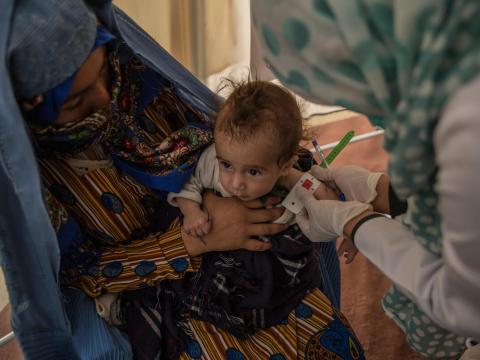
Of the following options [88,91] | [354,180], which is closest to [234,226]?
[354,180]

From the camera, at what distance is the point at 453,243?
1.67 feet

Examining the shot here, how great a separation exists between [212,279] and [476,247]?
669 mm

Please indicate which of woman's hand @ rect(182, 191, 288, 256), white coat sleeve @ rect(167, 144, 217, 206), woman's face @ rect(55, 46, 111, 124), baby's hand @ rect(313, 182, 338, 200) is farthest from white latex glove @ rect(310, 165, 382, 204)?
woman's face @ rect(55, 46, 111, 124)

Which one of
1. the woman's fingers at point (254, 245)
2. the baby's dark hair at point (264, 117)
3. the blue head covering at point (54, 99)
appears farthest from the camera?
the woman's fingers at point (254, 245)

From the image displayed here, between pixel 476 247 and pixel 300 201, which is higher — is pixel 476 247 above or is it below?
above

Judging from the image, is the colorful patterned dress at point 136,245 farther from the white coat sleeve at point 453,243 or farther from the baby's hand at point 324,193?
the white coat sleeve at point 453,243

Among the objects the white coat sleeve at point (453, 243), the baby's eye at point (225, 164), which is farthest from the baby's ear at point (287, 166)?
the white coat sleeve at point (453, 243)

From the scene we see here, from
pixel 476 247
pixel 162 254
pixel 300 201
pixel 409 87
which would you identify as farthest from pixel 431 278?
pixel 162 254

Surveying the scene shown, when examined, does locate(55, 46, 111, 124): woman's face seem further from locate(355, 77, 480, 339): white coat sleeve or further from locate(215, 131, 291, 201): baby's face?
locate(355, 77, 480, 339): white coat sleeve

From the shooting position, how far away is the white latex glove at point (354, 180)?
1.04m

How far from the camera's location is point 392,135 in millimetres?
527

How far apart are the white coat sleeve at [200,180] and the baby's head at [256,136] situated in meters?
0.07

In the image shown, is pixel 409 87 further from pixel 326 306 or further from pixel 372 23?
pixel 326 306

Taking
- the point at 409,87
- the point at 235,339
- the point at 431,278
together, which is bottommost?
the point at 235,339
